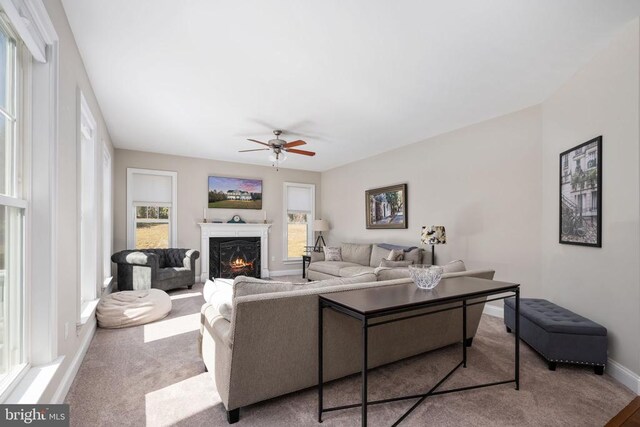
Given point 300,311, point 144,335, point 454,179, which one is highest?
point 454,179

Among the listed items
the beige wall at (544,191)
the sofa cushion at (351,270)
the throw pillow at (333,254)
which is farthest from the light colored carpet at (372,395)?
the throw pillow at (333,254)

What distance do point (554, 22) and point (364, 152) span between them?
156 inches

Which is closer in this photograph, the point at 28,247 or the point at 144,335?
the point at 28,247

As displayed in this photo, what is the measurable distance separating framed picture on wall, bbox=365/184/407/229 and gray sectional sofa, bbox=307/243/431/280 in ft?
1.58

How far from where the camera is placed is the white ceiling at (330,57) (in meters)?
2.16

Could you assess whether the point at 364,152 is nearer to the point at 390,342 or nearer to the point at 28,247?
the point at 390,342

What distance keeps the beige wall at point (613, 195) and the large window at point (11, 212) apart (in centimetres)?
395

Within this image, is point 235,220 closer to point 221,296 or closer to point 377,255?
point 377,255

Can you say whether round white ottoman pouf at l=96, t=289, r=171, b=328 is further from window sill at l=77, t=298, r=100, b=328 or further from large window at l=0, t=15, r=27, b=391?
large window at l=0, t=15, r=27, b=391

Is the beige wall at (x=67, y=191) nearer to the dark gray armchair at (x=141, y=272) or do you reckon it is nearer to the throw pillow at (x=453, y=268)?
the dark gray armchair at (x=141, y=272)

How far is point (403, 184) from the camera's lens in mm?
5570

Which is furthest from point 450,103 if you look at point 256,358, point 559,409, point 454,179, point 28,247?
point 28,247

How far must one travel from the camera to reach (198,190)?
6570mm

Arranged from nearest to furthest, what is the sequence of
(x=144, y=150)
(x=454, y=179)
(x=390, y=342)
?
(x=390, y=342) < (x=454, y=179) < (x=144, y=150)
